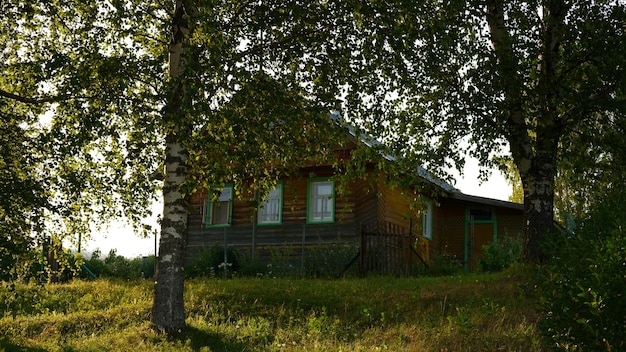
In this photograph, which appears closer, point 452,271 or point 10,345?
point 10,345

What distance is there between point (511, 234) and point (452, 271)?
8.27m

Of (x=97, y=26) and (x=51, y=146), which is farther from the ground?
(x=97, y=26)

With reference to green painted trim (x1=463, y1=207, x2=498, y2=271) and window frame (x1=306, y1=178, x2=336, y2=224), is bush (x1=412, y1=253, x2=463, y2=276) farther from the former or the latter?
green painted trim (x1=463, y1=207, x2=498, y2=271)

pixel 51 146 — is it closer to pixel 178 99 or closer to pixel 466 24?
pixel 178 99

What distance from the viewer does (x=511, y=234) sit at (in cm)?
2939

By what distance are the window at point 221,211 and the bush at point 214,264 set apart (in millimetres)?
2188

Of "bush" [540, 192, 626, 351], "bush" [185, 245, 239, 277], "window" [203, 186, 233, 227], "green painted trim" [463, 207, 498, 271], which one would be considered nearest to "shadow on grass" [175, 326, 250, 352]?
"bush" [540, 192, 626, 351]

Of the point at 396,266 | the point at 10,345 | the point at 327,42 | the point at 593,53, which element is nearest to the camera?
the point at 10,345

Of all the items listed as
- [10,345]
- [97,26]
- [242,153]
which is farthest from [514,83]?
[10,345]

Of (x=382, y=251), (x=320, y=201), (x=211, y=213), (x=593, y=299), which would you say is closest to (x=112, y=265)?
(x=211, y=213)

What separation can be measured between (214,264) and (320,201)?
13.7ft

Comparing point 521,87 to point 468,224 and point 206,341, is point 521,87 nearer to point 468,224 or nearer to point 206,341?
point 206,341

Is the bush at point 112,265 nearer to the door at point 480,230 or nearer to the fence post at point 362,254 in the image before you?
the fence post at point 362,254

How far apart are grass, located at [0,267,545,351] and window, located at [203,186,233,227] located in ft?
27.1
